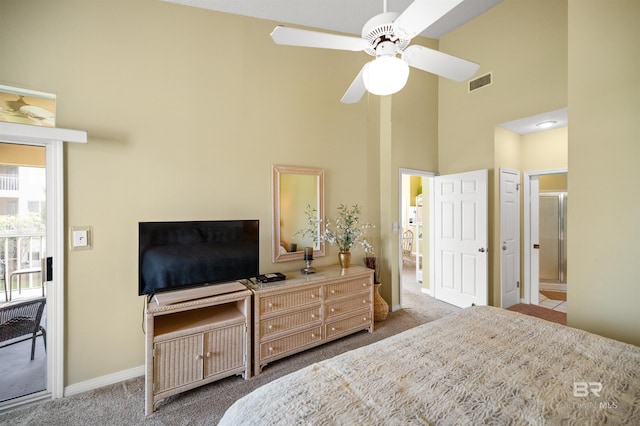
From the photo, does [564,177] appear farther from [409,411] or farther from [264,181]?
[409,411]

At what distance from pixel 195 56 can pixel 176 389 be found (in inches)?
110

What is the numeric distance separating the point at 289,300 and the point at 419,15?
2238mm

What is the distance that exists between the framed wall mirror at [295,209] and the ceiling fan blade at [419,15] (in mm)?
1761

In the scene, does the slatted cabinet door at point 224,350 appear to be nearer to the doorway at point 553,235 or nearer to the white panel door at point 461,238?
the white panel door at point 461,238

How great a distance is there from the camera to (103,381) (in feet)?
6.75

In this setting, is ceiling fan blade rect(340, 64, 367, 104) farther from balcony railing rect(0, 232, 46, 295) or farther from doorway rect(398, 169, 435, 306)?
balcony railing rect(0, 232, 46, 295)

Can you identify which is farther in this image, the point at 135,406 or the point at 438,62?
the point at 135,406

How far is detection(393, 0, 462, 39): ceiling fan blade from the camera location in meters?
1.14

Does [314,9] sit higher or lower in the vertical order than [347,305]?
higher

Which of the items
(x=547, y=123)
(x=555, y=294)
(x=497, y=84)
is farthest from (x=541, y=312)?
(x=497, y=84)

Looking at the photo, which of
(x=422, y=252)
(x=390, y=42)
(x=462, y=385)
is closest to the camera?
(x=462, y=385)

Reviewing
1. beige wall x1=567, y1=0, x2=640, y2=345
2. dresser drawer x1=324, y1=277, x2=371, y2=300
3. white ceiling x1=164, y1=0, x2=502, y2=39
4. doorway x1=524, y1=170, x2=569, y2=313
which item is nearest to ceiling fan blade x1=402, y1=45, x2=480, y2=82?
beige wall x1=567, y1=0, x2=640, y2=345

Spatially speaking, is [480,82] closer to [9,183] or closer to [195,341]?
[195,341]

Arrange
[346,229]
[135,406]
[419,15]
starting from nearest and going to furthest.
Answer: [419,15] < [135,406] < [346,229]
